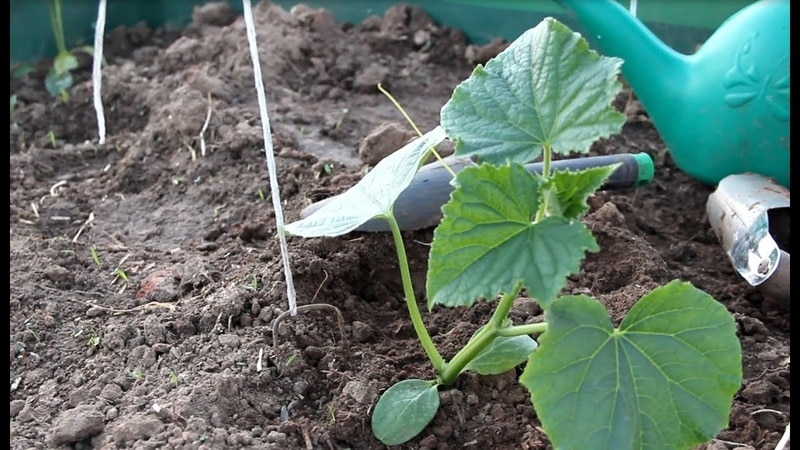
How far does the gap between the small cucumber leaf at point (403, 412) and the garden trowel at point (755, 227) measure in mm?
660

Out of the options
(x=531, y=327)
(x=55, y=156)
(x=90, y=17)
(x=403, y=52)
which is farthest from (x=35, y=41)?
(x=531, y=327)

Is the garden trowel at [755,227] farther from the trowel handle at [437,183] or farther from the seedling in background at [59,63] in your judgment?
the seedling in background at [59,63]

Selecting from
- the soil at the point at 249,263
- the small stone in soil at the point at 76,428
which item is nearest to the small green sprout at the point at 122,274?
the soil at the point at 249,263

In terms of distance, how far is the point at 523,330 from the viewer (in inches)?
45.8

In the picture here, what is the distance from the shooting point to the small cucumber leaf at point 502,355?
1261 millimetres

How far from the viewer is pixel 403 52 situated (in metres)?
2.48

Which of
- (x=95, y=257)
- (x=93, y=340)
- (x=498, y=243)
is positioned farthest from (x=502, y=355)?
(x=95, y=257)

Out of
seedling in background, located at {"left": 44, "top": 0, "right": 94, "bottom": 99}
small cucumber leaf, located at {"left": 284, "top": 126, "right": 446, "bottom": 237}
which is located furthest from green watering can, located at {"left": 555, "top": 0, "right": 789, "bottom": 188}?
seedling in background, located at {"left": 44, "top": 0, "right": 94, "bottom": 99}

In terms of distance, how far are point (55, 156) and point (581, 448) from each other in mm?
1505

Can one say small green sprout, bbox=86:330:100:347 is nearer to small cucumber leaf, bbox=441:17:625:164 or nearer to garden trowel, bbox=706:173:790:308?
small cucumber leaf, bbox=441:17:625:164

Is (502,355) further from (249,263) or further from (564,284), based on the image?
(249,263)

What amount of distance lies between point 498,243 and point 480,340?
Result: 224 mm

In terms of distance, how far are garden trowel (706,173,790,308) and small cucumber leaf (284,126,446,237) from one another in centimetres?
68

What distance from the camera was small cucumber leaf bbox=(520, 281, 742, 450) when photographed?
41.4 inches
